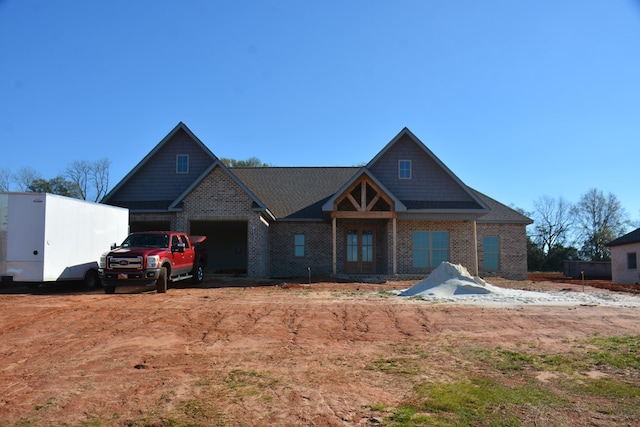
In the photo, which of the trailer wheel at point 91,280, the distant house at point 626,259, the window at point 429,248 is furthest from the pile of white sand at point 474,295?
the distant house at point 626,259

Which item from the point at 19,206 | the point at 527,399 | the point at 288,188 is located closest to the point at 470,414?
the point at 527,399

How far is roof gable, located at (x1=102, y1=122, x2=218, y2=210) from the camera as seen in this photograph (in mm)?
24797

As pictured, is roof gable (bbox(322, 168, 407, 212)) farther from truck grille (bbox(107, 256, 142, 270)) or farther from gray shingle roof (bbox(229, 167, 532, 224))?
truck grille (bbox(107, 256, 142, 270))

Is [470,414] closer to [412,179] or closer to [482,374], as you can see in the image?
[482,374]

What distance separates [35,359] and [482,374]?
648cm

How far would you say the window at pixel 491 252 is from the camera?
26.5 metres

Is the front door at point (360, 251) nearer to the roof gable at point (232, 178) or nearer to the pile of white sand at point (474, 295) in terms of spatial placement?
the roof gable at point (232, 178)

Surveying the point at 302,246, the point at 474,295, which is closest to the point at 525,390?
the point at 474,295

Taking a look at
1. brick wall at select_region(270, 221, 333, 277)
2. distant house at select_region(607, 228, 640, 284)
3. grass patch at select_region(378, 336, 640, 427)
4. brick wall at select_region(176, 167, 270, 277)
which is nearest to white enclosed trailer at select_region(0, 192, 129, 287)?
brick wall at select_region(176, 167, 270, 277)

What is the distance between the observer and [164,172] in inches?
993

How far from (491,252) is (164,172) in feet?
55.9

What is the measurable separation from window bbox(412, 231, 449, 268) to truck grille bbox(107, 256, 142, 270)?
13.4 metres

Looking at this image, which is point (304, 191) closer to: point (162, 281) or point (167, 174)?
point (167, 174)

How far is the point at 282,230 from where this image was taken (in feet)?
84.3
